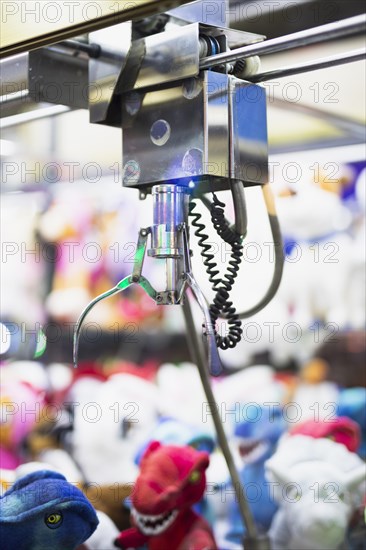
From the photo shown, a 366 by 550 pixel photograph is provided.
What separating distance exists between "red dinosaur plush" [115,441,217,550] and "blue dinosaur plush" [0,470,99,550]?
0.14 meters

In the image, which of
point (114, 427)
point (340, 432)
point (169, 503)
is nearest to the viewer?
point (169, 503)

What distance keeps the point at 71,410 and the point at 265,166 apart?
761 mm

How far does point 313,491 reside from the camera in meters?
1.15

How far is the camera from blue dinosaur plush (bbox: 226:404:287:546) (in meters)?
1.20

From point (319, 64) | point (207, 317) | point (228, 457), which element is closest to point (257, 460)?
point (228, 457)

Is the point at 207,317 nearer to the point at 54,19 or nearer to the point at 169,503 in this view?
the point at 54,19

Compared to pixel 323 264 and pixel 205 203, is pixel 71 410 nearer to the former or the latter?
pixel 323 264

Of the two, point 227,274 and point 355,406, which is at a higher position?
point 227,274

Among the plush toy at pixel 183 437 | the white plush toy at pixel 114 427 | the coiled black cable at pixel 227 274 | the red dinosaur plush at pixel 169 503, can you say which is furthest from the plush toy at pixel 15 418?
the coiled black cable at pixel 227 274

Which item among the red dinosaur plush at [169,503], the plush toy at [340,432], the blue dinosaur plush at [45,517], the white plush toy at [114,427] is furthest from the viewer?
A: the white plush toy at [114,427]

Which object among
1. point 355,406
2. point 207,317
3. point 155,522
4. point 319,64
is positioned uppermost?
point 319,64

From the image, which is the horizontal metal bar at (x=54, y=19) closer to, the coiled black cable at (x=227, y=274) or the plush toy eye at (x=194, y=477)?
the coiled black cable at (x=227, y=274)

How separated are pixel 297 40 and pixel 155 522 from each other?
2.23 feet

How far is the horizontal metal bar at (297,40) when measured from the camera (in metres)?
0.66
